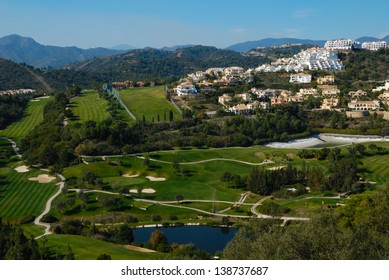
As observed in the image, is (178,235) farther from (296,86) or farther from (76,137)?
(296,86)

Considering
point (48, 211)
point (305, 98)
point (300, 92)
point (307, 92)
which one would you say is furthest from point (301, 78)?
point (48, 211)

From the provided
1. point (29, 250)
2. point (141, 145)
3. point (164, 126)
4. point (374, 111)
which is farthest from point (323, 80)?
point (29, 250)

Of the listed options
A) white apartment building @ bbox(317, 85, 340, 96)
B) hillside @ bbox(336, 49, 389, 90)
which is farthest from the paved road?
hillside @ bbox(336, 49, 389, 90)

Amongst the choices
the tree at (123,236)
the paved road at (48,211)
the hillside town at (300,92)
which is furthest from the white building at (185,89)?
the tree at (123,236)

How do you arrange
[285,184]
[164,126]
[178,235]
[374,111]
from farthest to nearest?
1. [374,111]
2. [164,126]
3. [285,184]
4. [178,235]

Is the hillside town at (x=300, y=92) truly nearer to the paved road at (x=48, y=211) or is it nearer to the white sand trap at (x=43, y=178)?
the white sand trap at (x=43, y=178)

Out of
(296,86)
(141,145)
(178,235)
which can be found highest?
(296,86)
